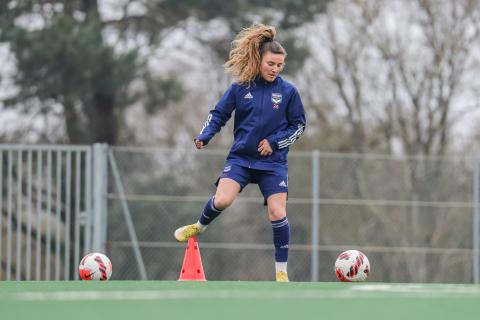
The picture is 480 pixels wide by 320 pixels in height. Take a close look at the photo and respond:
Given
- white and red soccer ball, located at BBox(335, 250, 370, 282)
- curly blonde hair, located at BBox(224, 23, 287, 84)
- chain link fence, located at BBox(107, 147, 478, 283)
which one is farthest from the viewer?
chain link fence, located at BBox(107, 147, 478, 283)

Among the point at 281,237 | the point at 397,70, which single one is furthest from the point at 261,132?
the point at 397,70

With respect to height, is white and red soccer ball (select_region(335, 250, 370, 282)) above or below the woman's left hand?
below

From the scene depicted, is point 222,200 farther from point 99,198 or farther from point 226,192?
point 99,198

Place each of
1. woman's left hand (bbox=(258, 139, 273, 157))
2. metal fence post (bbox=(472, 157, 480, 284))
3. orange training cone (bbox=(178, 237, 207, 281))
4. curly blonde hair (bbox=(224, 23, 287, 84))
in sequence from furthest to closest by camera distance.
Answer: metal fence post (bbox=(472, 157, 480, 284))
orange training cone (bbox=(178, 237, 207, 281))
curly blonde hair (bbox=(224, 23, 287, 84))
woman's left hand (bbox=(258, 139, 273, 157))

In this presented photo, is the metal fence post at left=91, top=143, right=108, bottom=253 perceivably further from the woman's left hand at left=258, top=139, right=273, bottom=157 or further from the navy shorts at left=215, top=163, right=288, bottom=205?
the woman's left hand at left=258, top=139, right=273, bottom=157

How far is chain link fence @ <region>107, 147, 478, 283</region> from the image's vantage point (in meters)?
13.7

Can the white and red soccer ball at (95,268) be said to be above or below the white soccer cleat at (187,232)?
below

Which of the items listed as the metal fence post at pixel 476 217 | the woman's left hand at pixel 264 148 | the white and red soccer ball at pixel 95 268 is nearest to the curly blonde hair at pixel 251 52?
the woman's left hand at pixel 264 148

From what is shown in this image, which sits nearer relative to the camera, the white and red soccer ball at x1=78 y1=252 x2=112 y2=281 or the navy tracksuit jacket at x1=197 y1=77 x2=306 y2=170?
the white and red soccer ball at x1=78 y1=252 x2=112 y2=281

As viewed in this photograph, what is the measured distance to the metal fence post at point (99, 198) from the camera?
12328 mm

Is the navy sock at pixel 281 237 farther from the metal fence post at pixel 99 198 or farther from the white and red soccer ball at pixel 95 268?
the metal fence post at pixel 99 198

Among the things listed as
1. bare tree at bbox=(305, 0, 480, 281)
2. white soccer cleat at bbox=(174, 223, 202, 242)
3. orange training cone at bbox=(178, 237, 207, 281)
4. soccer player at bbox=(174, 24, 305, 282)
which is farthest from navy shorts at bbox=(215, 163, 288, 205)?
bare tree at bbox=(305, 0, 480, 281)

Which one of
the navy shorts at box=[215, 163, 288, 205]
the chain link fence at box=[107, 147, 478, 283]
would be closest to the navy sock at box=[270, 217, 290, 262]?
the navy shorts at box=[215, 163, 288, 205]

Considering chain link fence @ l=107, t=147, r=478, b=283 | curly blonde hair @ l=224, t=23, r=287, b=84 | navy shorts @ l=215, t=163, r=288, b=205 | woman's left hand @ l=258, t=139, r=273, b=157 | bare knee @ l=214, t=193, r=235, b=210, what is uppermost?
curly blonde hair @ l=224, t=23, r=287, b=84
